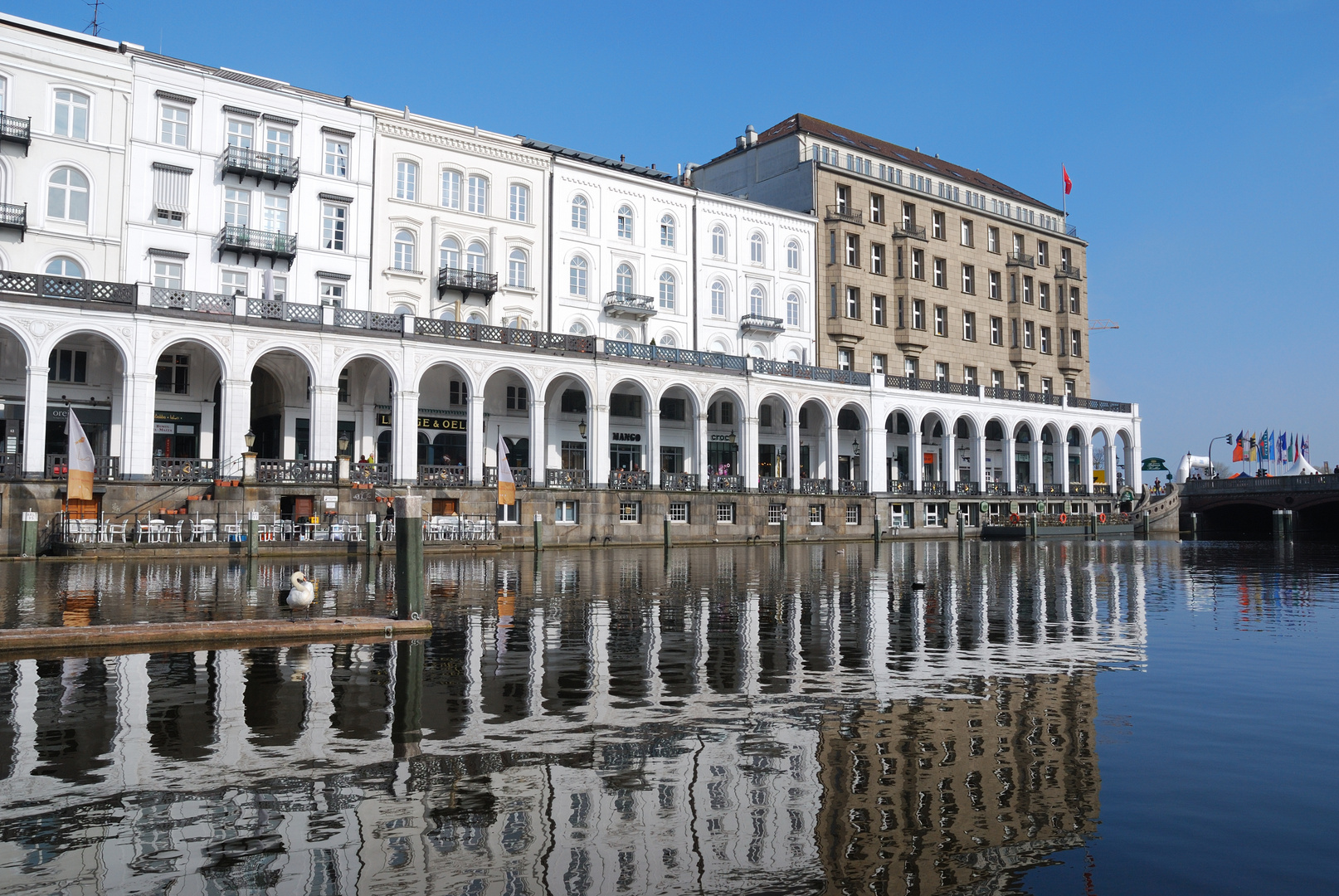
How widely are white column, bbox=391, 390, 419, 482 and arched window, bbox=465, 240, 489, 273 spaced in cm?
910

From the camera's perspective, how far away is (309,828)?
6078 millimetres

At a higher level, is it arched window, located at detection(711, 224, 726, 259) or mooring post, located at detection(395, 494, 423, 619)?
arched window, located at detection(711, 224, 726, 259)

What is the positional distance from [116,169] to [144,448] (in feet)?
40.8

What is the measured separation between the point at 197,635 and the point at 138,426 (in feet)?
86.6

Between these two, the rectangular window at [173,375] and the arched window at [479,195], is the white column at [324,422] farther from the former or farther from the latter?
the arched window at [479,195]

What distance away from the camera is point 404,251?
4688 cm

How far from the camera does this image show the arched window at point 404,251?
153ft

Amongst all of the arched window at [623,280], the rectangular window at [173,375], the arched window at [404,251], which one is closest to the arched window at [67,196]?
the rectangular window at [173,375]

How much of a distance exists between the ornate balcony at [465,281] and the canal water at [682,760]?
104 ft

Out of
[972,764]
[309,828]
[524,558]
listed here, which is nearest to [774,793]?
[972,764]

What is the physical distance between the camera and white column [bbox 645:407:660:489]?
4891 centimetres

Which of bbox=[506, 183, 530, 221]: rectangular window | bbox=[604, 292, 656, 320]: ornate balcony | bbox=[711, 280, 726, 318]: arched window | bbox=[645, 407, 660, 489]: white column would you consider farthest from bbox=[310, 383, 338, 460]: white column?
bbox=[711, 280, 726, 318]: arched window

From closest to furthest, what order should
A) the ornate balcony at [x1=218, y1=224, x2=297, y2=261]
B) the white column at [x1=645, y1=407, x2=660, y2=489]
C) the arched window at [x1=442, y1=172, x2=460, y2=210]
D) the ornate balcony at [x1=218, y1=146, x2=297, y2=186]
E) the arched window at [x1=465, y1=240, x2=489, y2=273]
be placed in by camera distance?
the ornate balcony at [x1=218, y1=224, x2=297, y2=261] → the ornate balcony at [x1=218, y1=146, x2=297, y2=186] → the arched window at [x1=442, y1=172, x2=460, y2=210] → the arched window at [x1=465, y1=240, x2=489, y2=273] → the white column at [x1=645, y1=407, x2=660, y2=489]

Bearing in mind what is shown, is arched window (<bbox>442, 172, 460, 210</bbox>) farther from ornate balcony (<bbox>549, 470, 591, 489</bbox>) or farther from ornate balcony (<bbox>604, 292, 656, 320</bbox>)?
ornate balcony (<bbox>549, 470, 591, 489</bbox>)
